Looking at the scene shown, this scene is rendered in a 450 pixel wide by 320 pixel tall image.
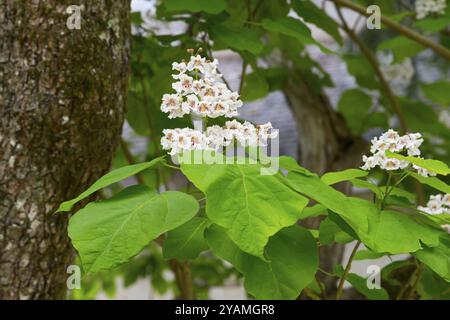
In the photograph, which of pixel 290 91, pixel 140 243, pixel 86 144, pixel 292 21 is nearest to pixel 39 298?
pixel 86 144

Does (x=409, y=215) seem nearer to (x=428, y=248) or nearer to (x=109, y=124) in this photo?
(x=428, y=248)

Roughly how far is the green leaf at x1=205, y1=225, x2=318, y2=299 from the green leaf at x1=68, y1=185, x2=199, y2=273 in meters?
0.08

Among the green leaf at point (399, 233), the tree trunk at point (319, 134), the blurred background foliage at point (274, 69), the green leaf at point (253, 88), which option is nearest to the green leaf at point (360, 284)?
the blurred background foliage at point (274, 69)

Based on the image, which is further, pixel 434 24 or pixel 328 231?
pixel 434 24

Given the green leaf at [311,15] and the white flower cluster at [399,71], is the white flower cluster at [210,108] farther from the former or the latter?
the white flower cluster at [399,71]

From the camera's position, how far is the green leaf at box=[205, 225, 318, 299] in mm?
988

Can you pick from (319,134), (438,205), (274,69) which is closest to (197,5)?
(438,205)

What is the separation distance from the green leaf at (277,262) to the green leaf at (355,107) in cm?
180

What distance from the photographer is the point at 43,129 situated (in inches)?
52.3

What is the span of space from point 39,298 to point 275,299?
1.93ft

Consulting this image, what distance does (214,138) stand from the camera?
1010 mm

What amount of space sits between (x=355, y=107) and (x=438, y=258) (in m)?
1.76

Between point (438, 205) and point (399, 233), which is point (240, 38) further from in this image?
point (399, 233)

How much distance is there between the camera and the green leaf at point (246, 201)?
87 cm
